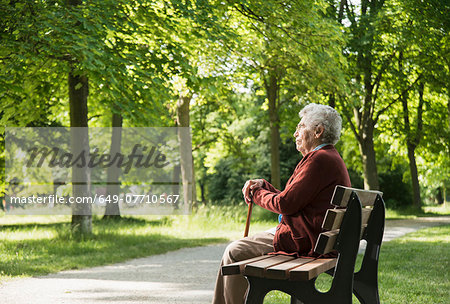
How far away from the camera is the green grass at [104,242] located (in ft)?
29.2

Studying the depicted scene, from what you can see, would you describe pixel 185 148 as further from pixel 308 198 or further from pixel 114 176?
pixel 308 198

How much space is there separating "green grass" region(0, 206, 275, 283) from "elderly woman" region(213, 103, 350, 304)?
4874 mm

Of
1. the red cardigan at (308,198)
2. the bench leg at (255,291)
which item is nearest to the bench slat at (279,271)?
the bench leg at (255,291)

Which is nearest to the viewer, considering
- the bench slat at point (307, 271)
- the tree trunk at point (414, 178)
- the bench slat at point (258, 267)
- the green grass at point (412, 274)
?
the bench slat at point (307, 271)

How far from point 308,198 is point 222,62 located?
10.9m

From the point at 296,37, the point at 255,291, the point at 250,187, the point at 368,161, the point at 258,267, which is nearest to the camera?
the point at 258,267

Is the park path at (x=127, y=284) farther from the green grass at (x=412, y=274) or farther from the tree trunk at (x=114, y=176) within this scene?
the tree trunk at (x=114, y=176)

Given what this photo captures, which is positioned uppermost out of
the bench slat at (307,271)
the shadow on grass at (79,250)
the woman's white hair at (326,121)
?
the woman's white hair at (326,121)

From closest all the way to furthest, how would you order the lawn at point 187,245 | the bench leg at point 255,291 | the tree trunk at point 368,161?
the bench leg at point 255,291 → the lawn at point 187,245 → the tree trunk at point 368,161

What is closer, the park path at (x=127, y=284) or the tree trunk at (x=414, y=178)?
the park path at (x=127, y=284)

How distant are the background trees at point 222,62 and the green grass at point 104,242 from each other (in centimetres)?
248

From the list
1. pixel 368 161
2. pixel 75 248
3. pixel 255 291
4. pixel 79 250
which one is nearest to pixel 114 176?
pixel 368 161

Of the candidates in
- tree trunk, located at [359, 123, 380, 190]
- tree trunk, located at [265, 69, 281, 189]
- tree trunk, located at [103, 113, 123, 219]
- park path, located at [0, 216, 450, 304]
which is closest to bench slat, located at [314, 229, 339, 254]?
park path, located at [0, 216, 450, 304]

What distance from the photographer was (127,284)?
284 inches
